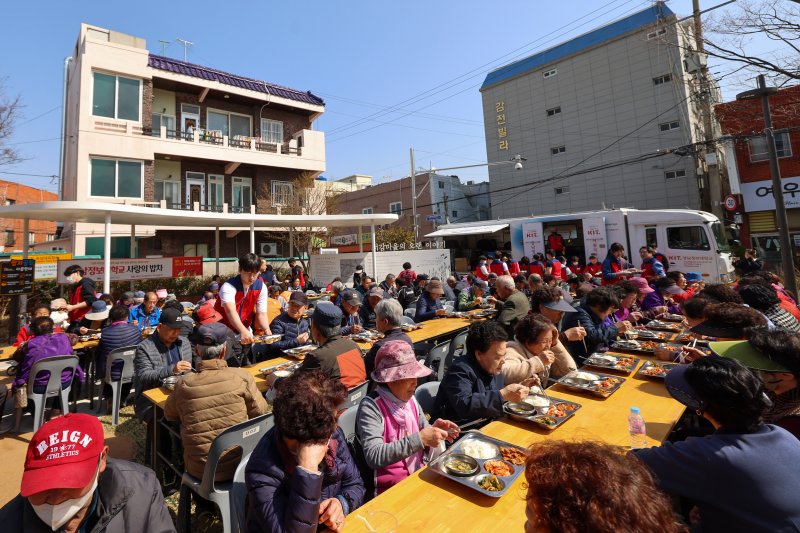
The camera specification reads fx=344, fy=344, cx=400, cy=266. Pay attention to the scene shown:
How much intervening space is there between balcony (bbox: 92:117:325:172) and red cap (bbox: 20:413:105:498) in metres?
19.4

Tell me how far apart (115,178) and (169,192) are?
2425 mm

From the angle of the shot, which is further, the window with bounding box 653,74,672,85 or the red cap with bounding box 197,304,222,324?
the window with bounding box 653,74,672,85

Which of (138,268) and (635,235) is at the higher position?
(635,235)

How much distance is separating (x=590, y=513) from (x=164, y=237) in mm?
21250

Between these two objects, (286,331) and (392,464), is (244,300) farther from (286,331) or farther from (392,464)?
(392,464)

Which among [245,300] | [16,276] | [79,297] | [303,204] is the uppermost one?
[303,204]

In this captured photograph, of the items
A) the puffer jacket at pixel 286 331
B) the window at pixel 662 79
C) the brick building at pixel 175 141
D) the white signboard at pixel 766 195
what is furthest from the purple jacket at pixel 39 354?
the window at pixel 662 79

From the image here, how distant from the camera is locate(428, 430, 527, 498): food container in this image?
6.60 ft

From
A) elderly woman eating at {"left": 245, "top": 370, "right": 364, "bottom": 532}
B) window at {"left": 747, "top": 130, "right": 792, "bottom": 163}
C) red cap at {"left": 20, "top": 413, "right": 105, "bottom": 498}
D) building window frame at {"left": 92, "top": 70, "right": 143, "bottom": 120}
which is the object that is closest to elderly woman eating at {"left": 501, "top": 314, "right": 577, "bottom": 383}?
elderly woman eating at {"left": 245, "top": 370, "right": 364, "bottom": 532}

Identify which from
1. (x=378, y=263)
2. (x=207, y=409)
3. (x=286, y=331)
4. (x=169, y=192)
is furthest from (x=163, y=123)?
(x=207, y=409)

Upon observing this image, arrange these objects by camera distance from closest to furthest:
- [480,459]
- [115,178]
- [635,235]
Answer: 1. [480,459]
2. [635,235]
3. [115,178]

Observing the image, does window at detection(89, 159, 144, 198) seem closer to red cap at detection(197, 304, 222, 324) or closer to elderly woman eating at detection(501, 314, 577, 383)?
red cap at detection(197, 304, 222, 324)

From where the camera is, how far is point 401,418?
2545 mm

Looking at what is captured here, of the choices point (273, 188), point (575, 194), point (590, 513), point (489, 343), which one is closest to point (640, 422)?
point (489, 343)
